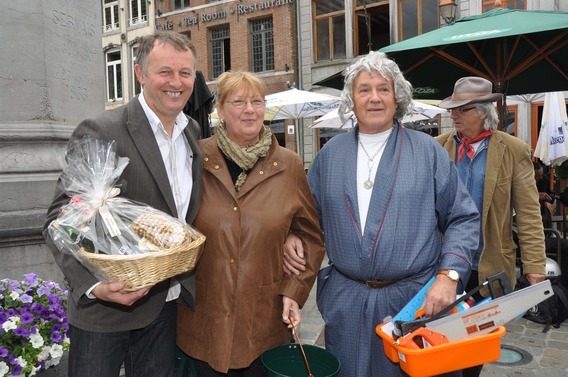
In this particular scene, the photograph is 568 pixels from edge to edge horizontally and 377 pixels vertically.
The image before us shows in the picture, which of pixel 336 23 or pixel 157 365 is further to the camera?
pixel 336 23

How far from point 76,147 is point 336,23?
65.5ft

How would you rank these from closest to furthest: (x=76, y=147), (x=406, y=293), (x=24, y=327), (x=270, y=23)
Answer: (x=76, y=147) < (x=406, y=293) < (x=24, y=327) < (x=270, y=23)

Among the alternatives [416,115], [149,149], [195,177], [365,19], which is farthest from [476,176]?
[365,19]

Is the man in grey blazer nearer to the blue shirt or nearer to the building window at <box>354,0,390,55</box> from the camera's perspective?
the blue shirt

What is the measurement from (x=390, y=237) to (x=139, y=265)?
4.05ft

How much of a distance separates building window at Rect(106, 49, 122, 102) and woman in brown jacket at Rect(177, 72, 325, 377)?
28.9 metres

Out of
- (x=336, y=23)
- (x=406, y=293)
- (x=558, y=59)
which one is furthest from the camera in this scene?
(x=336, y=23)

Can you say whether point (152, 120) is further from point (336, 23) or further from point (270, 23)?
point (270, 23)

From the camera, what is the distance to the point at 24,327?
2.61 metres

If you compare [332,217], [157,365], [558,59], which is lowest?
[157,365]

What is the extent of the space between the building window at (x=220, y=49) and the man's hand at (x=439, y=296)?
22.6m

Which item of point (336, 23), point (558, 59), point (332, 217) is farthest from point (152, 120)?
point (336, 23)

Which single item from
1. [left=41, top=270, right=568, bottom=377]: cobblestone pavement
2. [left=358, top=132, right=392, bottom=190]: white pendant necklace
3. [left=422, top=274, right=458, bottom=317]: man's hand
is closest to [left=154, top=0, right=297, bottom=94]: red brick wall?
[left=41, top=270, right=568, bottom=377]: cobblestone pavement

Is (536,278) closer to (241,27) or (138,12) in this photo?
(241,27)
